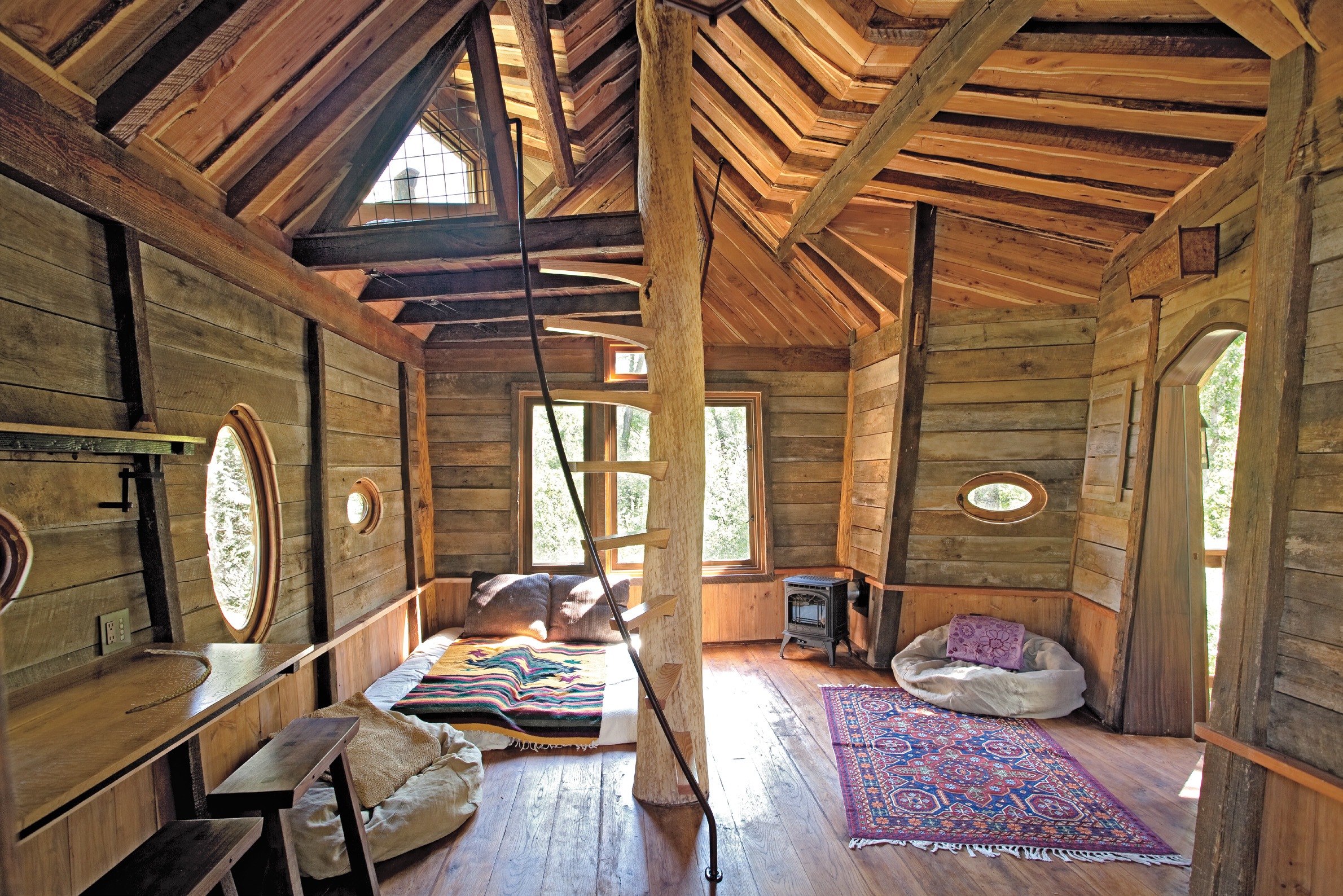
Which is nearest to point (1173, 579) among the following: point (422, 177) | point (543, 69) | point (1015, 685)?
point (1015, 685)

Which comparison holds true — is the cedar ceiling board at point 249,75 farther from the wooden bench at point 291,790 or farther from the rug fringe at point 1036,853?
the rug fringe at point 1036,853

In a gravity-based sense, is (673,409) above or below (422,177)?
below

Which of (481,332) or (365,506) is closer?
(365,506)

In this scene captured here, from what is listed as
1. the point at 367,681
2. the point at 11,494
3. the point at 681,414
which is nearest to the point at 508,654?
the point at 367,681

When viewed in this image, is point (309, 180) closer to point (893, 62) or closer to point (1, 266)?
point (1, 266)

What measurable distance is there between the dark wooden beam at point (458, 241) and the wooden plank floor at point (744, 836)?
8.49 feet

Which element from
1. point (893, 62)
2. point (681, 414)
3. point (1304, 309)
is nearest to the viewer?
point (1304, 309)

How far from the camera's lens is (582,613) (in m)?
4.87

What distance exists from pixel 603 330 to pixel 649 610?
115 cm

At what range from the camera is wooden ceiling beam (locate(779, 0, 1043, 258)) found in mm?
2146

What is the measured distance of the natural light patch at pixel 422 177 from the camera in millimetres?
4062

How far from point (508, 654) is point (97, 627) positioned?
8.44ft

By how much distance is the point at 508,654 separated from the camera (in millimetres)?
4355

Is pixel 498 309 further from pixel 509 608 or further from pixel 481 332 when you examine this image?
pixel 509 608
